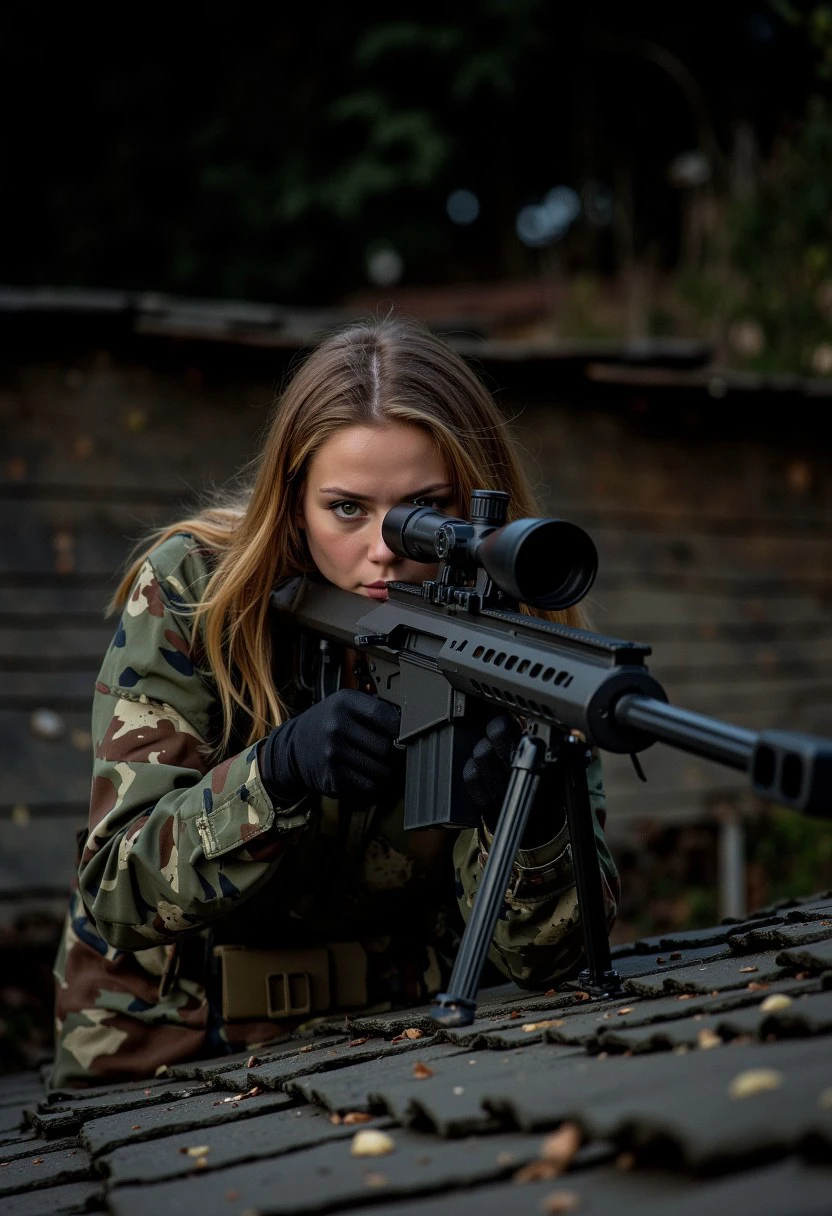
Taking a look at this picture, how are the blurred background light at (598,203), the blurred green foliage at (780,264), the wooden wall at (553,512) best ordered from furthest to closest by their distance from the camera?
1. the blurred background light at (598,203)
2. the blurred green foliage at (780,264)
3. the wooden wall at (553,512)

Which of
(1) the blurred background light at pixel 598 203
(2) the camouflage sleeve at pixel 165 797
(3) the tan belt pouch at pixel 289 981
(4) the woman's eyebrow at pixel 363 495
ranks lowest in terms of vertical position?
(3) the tan belt pouch at pixel 289 981

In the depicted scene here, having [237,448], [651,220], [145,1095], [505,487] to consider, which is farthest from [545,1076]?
[651,220]

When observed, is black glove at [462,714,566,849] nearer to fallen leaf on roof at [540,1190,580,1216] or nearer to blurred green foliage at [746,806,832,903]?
fallen leaf on roof at [540,1190,580,1216]

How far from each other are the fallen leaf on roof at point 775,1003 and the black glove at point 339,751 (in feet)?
3.01

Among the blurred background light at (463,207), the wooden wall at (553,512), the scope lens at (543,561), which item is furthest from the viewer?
the blurred background light at (463,207)

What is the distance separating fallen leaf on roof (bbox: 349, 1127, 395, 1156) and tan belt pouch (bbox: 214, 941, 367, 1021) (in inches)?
58.8

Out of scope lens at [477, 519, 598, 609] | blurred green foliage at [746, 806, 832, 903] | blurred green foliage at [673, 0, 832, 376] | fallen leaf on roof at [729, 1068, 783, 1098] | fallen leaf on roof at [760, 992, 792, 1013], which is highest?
blurred green foliage at [673, 0, 832, 376]

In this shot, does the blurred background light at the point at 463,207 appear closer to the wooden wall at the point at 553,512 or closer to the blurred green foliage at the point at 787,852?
the wooden wall at the point at 553,512

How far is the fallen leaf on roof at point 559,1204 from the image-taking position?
1.29m

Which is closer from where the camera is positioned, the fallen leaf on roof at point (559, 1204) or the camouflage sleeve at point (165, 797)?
the fallen leaf on roof at point (559, 1204)

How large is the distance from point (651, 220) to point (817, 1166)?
19.9 meters

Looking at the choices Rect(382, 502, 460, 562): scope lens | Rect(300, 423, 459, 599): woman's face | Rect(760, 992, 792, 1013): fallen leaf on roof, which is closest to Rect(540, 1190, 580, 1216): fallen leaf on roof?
Rect(760, 992, 792, 1013): fallen leaf on roof

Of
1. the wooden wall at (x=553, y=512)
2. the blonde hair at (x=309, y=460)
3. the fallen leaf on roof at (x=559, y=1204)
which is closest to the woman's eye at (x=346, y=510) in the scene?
the blonde hair at (x=309, y=460)

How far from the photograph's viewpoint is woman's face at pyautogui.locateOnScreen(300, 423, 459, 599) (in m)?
2.82
